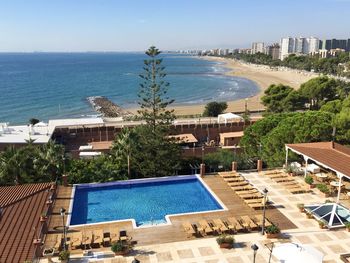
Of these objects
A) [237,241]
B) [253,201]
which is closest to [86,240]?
[237,241]

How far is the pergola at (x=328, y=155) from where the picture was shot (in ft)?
51.8

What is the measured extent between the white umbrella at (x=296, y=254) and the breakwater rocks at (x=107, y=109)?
44234 millimetres

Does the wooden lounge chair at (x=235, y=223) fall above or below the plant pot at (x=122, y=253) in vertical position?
above

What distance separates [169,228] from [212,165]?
9.07 m

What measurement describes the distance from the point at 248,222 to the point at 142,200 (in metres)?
5.57

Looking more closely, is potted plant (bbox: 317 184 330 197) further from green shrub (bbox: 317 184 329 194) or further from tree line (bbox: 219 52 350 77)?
tree line (bbox: 219 52 350 77)

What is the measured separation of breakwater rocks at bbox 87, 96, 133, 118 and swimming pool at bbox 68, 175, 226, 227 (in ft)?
115

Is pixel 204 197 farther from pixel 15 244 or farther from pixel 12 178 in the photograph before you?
pixel 12 178

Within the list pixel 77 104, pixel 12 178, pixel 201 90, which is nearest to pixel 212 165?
pixel 12 178

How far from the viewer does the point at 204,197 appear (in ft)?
56.4

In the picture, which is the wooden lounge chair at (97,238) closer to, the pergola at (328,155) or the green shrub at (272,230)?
the green shrub at (272,230)

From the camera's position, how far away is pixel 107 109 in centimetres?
5884

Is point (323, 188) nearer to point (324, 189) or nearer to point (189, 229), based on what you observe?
point (324, 189)

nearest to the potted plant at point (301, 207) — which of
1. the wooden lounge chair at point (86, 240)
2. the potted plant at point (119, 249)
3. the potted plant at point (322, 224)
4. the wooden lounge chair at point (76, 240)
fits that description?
the potted plant at point (322, 224)
